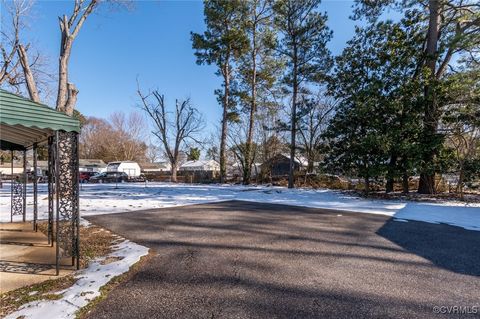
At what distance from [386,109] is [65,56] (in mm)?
13122

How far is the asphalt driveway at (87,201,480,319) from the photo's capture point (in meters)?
2.47

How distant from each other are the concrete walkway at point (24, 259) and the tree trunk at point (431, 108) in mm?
11918

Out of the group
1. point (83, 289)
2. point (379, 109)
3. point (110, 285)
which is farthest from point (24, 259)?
point (379, 109)

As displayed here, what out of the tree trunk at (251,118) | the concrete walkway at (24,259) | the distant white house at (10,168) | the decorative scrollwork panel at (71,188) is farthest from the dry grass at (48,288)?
the distant white house at (10,168)

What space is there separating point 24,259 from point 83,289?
1.67m

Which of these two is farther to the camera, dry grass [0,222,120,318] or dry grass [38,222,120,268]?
dry grass [38,222,120,268]

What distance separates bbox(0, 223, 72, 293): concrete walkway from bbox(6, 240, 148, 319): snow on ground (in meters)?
0.39

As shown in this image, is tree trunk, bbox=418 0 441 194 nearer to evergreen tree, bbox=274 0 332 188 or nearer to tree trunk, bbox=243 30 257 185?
evergreen tree, bbox=274 0 332 188

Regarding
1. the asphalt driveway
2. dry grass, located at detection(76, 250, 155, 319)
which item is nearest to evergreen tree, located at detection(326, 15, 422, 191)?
the asphalt driveway

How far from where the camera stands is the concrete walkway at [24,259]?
3.08 metres

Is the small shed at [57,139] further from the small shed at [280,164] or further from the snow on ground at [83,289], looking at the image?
the small shed at [280,164]

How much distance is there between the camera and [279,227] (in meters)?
5.87

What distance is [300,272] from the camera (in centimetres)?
332

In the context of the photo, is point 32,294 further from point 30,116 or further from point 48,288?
point 30,116
